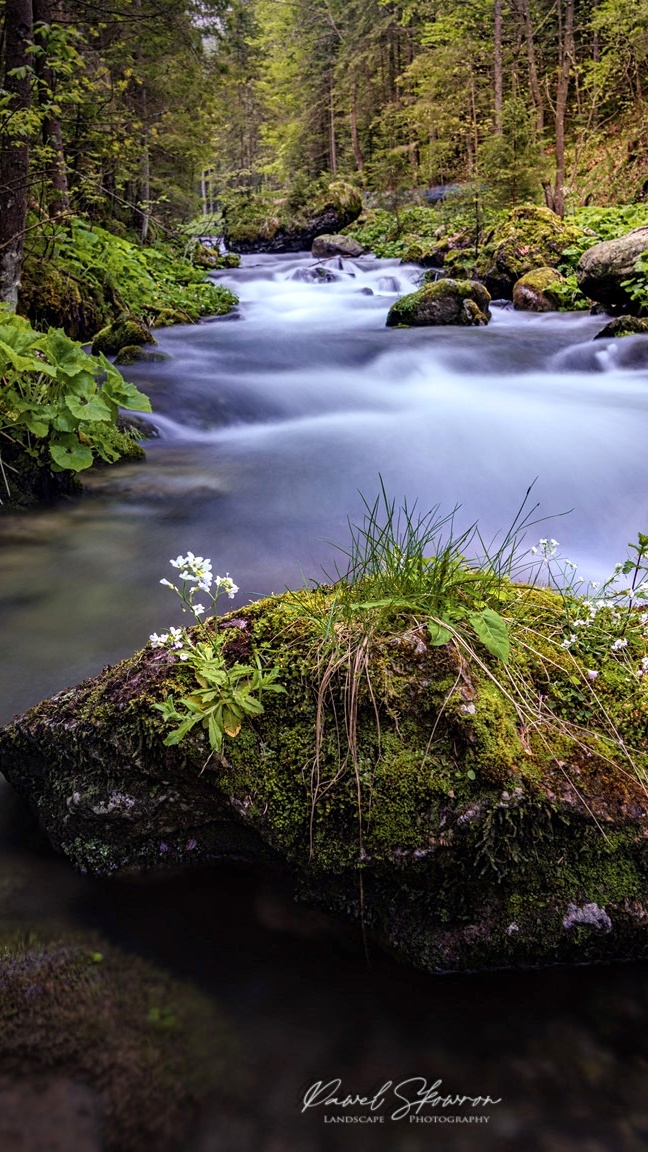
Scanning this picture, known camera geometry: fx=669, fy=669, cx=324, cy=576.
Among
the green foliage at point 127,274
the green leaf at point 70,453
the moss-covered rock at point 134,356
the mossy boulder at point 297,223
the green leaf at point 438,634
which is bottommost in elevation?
the green leaf at point 438,634

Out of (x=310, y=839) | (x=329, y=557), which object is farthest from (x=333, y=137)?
(x=310, y=839)

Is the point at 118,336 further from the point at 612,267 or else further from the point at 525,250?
the point at 525,250

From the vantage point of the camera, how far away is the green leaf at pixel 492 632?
1.98m

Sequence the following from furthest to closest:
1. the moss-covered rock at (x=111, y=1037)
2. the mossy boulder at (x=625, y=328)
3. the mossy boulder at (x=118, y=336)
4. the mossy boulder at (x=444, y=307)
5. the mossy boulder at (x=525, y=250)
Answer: the mossy boulder at (x=525, y=250)
the mossy boulder at (x=444, y=307)
the mossy boulder at (x=625, y=328)
the mossy boulder at (x=118, y=336)
the moss-covered rock at (x=111, y=1037)

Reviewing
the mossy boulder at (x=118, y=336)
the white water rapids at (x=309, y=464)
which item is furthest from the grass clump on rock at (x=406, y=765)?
the mossy boulder at (x=118, y=336)

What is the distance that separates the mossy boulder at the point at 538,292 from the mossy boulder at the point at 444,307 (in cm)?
102

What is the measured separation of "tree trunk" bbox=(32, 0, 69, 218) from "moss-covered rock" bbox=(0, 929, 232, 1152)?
269 inches

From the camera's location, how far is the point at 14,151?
5.73 m

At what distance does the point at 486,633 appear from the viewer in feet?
6.58

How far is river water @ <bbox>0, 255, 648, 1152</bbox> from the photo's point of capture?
63.8 inches

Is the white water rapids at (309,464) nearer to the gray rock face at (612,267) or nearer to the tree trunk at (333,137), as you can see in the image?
the gray rock face at (612,267)

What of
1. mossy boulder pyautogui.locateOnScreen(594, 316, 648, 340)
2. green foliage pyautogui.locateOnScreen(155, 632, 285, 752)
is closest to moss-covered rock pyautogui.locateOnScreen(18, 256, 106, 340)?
green foliage pyautogui.locateOnScreen(155, 632, 285, 752)

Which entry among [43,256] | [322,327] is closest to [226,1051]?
[43,256]

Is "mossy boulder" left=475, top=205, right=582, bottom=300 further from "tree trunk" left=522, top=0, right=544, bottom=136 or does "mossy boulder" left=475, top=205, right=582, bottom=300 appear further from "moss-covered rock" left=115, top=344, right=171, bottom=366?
"moss-covered rock" left=115, top=344, right=171, bottom=366
